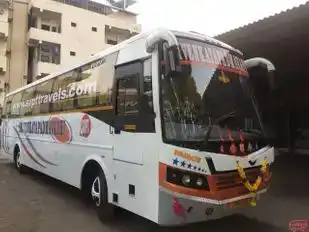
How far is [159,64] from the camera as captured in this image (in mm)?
5332

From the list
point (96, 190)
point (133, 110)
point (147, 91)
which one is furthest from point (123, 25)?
point (147, 91)

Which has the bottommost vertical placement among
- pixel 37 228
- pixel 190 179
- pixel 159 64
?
pixel 37 228

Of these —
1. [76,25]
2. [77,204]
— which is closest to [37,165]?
[77,204]

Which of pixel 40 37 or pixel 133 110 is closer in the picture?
pixel 133 110

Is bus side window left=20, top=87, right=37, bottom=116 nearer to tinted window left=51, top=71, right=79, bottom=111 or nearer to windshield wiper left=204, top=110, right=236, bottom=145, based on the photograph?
tinted window left=51, top=71, right=79, bottom=111

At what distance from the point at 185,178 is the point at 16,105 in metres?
10.3

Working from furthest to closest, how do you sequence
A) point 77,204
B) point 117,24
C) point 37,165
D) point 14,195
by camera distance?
1. point 117,24
2. point 37,165
3. point 14,195
4. point 77,204

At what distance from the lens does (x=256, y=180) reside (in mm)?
5707

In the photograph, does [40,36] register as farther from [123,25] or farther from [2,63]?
[123,25]

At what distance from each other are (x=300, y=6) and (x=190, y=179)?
5384 mm

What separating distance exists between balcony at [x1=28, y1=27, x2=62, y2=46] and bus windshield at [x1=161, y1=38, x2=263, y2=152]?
31069mm

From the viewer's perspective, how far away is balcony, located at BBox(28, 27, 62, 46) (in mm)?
34281

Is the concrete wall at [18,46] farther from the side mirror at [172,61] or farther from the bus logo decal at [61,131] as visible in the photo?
the side mirror at [172,61]

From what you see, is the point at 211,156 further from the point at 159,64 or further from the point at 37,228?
the point at 37,228
